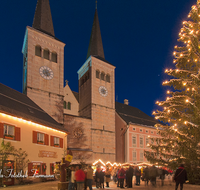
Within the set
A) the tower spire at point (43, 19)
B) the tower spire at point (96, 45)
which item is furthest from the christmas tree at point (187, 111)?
the tower spire at point (96, 45)

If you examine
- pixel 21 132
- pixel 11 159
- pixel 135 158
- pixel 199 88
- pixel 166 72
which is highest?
pixel 166 72

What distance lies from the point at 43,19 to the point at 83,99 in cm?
1454

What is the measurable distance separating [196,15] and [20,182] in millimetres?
16855

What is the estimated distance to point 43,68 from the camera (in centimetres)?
3384

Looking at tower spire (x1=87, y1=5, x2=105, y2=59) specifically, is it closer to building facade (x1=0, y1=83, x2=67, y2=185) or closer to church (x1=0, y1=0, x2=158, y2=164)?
church (x1=0, y1=0, x2=158, y2=164)

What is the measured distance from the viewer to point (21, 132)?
1902cm

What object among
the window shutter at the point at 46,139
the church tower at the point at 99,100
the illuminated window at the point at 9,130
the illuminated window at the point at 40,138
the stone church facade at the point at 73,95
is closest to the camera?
the illuminated window at the point at 9,130

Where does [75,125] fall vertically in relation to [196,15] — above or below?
below

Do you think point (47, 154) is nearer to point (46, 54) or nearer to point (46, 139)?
point (46, 139)

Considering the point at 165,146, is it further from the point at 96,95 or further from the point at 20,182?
the point at 96,95

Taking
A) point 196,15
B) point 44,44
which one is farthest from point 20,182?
point 44,44

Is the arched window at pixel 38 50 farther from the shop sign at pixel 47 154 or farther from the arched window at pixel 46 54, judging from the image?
the shop sign at pixel 47 154

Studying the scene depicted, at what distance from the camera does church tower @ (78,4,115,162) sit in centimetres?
3812

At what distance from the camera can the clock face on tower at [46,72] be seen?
33.5 metres
